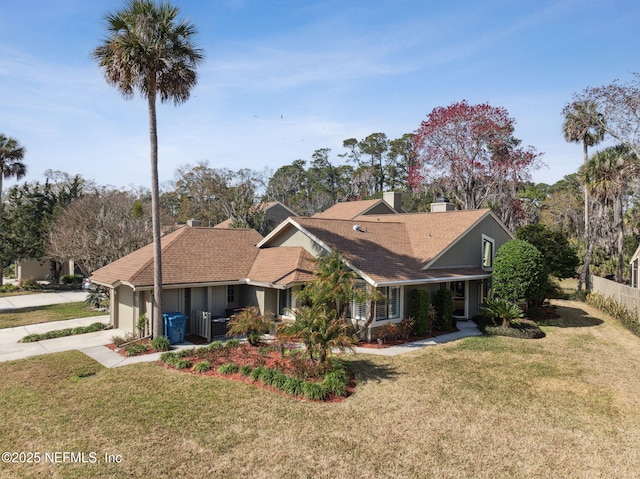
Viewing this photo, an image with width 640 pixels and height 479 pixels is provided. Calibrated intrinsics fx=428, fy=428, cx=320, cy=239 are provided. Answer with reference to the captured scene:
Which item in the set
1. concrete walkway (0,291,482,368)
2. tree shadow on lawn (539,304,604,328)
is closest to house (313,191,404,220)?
concrete walkway (0,291,482,368)

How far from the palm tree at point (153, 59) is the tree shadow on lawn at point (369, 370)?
7.35 meters

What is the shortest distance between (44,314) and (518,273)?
77.6 feet

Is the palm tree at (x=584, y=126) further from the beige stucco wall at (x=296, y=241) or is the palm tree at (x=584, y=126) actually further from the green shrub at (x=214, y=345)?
the green shrub at (x=214, y=345)

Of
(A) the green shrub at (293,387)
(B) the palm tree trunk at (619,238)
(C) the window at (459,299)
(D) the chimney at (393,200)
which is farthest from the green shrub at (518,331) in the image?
(B) the palm tree trunk at (619,238)

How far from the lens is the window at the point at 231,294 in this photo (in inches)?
744

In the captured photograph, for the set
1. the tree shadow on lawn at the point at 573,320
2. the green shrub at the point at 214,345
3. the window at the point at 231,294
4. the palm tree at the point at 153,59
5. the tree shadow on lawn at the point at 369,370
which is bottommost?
the tree shadow on lawn at the point at 573,320

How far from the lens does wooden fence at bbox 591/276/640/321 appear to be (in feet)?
63.8

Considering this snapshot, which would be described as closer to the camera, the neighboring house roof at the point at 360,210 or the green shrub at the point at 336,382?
the green shrub at the point at 336,382

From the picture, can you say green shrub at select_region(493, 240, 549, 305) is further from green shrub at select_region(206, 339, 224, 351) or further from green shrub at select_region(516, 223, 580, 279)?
green shrub at select_region(206, 339, 224, 351)

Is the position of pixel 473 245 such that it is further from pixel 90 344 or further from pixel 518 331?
pixel 90 344

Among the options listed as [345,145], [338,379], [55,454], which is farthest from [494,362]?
[345,145]

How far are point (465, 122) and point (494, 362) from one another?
23.9 m

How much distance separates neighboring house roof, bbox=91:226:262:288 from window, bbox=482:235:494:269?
447 inches

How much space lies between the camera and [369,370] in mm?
13117
